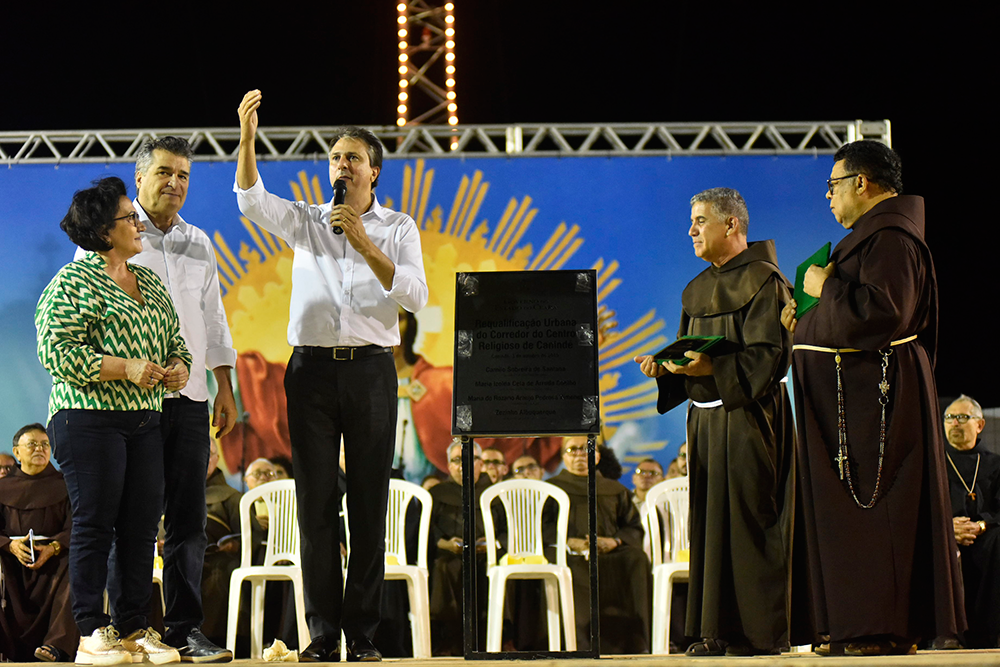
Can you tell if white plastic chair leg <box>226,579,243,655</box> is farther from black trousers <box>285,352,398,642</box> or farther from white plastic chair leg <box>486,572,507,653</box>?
black trousers <box>285,352,398,642</box>

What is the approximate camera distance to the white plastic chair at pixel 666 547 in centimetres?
607

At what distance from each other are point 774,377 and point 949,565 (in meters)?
0.97

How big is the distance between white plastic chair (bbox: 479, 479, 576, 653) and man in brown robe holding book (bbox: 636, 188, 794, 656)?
2.17 metres

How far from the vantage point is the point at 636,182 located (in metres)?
7.29

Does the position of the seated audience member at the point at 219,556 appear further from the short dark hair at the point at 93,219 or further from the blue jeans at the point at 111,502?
the short dark hair at the point at 93,219

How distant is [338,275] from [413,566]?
3012 millimetres

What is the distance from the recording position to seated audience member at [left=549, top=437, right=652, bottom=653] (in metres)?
6.89

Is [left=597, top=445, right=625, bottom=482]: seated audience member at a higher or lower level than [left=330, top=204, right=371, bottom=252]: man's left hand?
lower

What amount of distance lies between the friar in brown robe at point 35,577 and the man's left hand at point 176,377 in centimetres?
358

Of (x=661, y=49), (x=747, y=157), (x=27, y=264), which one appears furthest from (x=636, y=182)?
(x=27, y=264)

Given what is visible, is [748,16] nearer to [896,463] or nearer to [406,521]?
[406,521]

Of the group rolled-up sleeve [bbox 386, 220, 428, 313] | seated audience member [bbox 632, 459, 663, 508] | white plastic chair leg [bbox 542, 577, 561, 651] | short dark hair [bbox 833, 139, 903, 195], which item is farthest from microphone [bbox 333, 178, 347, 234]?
seated audience member [bbox 632, 459, 663, 508]

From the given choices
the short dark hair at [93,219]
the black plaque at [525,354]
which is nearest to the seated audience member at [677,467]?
the black plaque at [525,354]

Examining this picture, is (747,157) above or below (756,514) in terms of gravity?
above
